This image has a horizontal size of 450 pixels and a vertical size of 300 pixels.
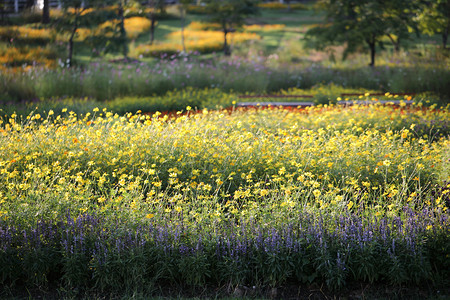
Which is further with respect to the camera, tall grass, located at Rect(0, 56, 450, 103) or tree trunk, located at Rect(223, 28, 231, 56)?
tree trunk, located at Rect(223, 28, 231, 56)

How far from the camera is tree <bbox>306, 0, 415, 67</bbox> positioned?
643 inches

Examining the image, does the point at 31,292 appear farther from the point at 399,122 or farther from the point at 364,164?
the point at 399,122

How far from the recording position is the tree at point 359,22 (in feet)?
53.6

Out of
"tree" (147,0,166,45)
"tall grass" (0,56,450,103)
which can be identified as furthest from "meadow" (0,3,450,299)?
"tree" (147,0,166,45)

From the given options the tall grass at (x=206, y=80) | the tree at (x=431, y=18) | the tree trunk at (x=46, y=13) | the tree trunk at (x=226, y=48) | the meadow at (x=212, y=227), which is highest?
the tree at (x=431, y=18)

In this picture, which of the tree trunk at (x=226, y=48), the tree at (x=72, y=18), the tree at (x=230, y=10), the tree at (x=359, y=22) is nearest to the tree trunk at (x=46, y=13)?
the tree at (x=72, y=18)

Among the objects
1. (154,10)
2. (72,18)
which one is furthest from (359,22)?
(154,10)

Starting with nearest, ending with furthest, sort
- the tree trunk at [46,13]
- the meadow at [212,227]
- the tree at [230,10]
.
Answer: the meadow at [212,227]
the tree trunk at [46,13]
the tree at [230,10]

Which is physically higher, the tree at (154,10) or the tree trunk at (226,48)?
the tree at (154,10)

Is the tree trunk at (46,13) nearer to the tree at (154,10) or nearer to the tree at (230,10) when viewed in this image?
the tree at (230,10)

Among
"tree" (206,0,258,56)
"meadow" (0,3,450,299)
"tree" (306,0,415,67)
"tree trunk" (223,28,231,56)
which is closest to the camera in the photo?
"meadow" (0,3,450,299)

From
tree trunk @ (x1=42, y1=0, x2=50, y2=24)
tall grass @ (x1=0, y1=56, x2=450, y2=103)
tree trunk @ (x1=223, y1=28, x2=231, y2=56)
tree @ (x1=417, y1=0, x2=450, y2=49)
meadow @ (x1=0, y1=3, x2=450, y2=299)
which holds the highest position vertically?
tree @ (x1=417, y1=0, x2=450, y2=49)

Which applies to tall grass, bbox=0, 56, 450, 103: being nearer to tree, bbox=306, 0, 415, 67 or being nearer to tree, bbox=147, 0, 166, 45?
tree, bbox=306, 0, 415, 67

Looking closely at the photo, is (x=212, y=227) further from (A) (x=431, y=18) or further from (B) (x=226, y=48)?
(B) (x=226, y=48)
